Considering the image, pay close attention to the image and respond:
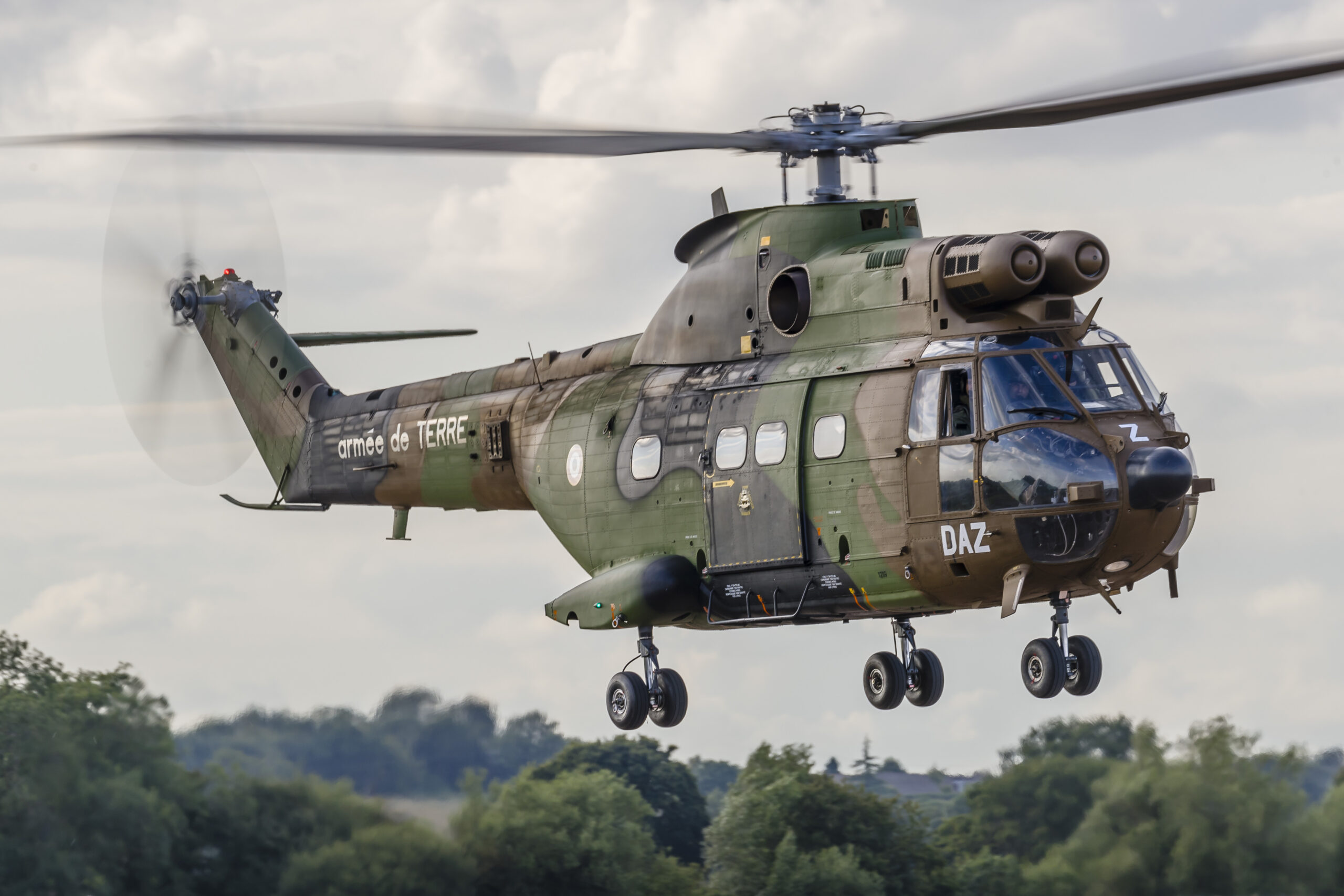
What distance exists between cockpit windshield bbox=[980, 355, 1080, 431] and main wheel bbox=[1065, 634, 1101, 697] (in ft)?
8.14

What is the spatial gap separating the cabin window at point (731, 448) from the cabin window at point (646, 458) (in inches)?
34.0

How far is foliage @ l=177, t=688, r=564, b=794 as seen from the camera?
89.0 feet

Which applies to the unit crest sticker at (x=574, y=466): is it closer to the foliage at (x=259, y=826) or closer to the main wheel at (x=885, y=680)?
the main wheel at (x=885, y=680)

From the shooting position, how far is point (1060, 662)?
679 inches

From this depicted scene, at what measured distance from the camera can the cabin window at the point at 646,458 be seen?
19.1 meters

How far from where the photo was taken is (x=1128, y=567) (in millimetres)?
16703

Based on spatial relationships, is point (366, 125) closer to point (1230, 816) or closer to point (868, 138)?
point (868, 138)

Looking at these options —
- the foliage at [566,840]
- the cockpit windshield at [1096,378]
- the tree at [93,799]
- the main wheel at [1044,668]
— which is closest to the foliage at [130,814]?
the tree at [93,799]

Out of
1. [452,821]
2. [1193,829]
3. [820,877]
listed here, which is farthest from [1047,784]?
[452,821]

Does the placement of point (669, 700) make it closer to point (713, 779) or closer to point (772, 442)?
point (772, 442)

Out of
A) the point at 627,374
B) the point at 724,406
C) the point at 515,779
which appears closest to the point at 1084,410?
the point at 724,406

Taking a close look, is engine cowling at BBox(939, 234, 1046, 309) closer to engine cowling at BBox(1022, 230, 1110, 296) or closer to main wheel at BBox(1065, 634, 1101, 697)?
engine cowling at BBox(1022, 230, 1110, 296)

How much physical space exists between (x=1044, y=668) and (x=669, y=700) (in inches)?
163

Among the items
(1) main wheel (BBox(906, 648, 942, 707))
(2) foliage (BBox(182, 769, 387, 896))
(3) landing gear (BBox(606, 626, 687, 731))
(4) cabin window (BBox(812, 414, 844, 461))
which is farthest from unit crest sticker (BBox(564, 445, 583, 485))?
(2) foliage (BBox(182, 769, 387, 896))
